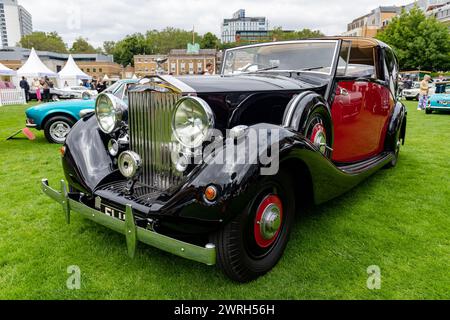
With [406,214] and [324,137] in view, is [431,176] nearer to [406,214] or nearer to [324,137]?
[406,214]

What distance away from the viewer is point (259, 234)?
233 cm

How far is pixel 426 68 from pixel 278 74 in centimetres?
3830

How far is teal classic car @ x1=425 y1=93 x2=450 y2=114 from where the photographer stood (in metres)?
13.3

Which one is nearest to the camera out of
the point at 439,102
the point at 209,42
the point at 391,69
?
the point at 391,69

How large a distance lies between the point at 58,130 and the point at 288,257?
21.4ft

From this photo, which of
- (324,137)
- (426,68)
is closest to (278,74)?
(324,137)

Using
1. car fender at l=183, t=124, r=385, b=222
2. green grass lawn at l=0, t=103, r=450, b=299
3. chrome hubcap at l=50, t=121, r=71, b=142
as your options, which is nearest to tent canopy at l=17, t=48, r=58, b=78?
chrome hubcap at l=50, t=121, r=71, b=142

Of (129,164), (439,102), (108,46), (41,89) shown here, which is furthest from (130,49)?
(129,164)

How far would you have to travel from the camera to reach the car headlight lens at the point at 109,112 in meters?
2.98

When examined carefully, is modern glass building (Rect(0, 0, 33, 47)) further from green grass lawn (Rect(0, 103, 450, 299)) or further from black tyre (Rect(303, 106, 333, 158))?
black tyre (Rect(303, 106, 333, 158))

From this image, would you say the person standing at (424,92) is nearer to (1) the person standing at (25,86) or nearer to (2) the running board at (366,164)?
(2) the running board at (366,164)

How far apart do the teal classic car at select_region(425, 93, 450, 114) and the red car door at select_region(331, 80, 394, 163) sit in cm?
1083

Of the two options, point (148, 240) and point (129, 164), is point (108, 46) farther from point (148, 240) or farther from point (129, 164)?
point (148, 240)
